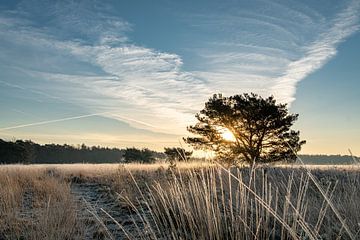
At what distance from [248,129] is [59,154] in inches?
1884

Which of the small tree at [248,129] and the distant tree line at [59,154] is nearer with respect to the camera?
the small tree at [248,129]

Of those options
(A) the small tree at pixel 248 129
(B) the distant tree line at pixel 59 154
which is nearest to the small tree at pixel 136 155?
(B) the distant tree line at pixel 59 154

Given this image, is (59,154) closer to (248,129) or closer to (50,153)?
(50,153)

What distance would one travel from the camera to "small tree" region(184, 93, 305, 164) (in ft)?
80.8

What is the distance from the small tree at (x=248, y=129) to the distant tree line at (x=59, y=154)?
10577mm

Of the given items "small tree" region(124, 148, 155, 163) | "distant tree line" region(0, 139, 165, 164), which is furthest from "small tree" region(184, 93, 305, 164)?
"small tree" region(124, 148, 155, 163)

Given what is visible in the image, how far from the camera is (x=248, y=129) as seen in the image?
25078 millimetres

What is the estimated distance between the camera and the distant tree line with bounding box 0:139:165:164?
1852 inches

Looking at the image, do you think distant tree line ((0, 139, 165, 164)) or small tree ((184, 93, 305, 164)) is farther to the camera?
distant tree line ((0, 139, 165, 164))

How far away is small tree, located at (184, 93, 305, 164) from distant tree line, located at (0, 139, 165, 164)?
1058cm

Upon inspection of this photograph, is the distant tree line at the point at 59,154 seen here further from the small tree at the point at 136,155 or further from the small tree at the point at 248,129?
the small tree at the point at 248,129

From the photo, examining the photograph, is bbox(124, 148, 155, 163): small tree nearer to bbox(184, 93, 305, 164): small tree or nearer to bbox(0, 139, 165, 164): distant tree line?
bbox(0, 139, 165, 164): distant tree line

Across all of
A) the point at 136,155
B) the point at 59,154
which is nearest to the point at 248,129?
the point at 136,155

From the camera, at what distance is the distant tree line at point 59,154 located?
47031 mm
